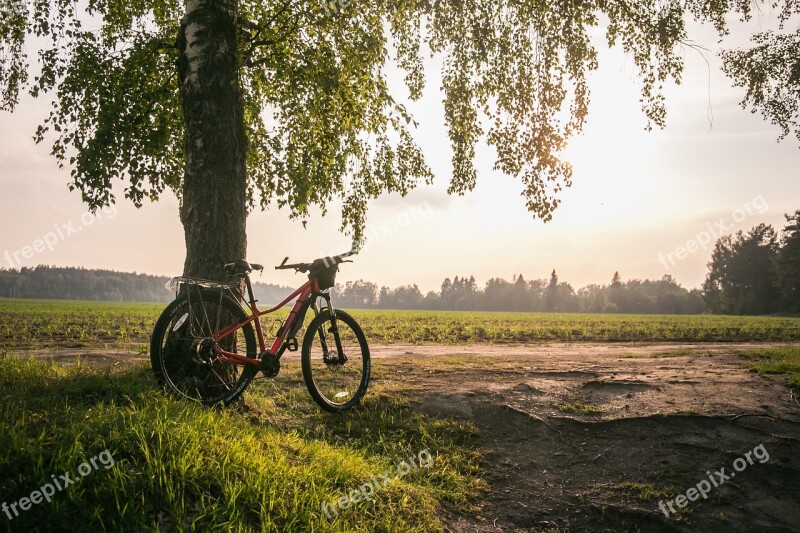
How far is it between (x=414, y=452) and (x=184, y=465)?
8.36ft

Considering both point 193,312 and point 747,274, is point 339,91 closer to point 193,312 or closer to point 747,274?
point 193,312

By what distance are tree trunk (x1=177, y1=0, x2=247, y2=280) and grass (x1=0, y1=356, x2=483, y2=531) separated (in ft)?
5.65

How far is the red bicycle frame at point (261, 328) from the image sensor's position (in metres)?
5.25

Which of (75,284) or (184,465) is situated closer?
(184,465)

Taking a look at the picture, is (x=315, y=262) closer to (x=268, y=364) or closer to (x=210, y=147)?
(x=268, y=364)

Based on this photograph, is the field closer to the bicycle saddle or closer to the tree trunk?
the bicycle saddle

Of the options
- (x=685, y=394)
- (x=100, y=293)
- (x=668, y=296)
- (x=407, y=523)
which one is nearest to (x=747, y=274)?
(x=668, y=296)

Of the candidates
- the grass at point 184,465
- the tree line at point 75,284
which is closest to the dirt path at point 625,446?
the grass at point 184,465

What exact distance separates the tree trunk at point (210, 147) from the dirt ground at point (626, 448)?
3.25 m

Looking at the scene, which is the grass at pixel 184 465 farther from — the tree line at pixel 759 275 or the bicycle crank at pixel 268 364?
the tree line at pixel 759 275

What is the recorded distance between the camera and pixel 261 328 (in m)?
5.56

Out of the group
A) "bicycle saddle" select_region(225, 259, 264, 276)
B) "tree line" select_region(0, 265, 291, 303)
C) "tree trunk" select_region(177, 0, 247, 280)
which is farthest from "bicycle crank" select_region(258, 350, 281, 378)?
"tree line" select_region(0, 265, 291, 303)

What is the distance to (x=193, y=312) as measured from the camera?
503 cm

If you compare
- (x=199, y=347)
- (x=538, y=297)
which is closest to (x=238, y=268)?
(x=199, y=347)
